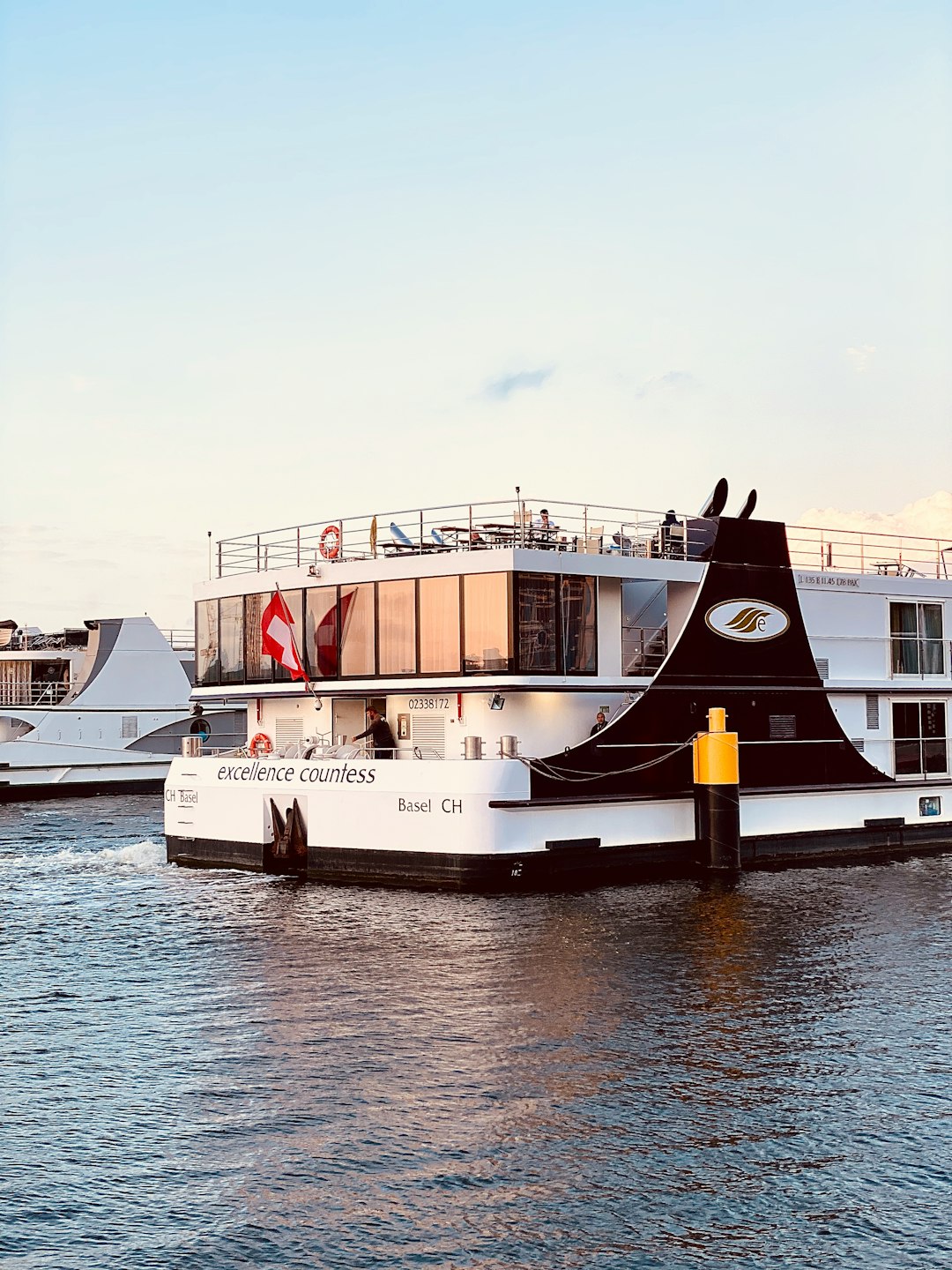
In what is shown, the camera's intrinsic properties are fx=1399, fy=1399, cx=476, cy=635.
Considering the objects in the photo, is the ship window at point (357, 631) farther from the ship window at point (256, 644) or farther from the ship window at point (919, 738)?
the ship window at point (919, 738)

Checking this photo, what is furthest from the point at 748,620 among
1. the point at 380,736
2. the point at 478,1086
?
the point at 478,1086

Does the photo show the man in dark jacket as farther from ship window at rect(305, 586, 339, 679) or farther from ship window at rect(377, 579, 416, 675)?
ship window at rect(305, 586, 339, 679)

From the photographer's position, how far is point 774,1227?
952 cm

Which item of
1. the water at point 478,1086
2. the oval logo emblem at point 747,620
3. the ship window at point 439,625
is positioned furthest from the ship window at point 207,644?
the oval logo emblem at point 747,620

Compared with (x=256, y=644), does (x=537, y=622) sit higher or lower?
higher

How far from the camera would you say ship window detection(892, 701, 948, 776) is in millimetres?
30469

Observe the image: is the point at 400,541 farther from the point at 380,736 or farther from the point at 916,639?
the point at 916,639

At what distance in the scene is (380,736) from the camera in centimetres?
2547

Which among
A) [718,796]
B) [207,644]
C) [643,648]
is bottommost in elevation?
[718,796]

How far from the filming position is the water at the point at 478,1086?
946 centimetres

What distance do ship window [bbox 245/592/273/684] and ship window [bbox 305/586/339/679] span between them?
1225 mm

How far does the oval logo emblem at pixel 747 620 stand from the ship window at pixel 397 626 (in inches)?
221

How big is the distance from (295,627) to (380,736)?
3040mm

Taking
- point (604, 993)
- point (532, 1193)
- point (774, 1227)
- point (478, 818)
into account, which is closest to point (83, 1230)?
point (532, 1193)
